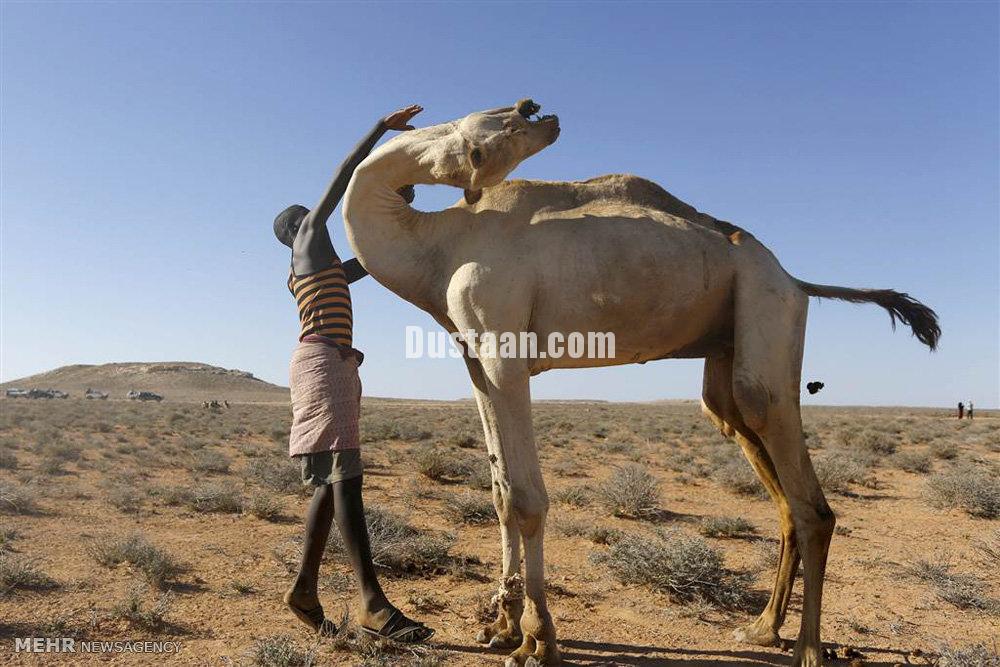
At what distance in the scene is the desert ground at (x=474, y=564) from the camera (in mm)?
3852

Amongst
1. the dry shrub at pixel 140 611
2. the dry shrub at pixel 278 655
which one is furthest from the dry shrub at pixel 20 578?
the dry shrub at pixel 278 655

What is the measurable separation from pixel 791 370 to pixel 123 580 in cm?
547

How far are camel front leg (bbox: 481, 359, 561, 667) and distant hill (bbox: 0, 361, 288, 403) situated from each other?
307 ft

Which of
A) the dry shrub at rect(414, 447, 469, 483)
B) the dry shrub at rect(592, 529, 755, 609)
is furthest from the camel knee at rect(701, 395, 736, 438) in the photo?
the dry shrub at rect(414, 447, 469, 483)

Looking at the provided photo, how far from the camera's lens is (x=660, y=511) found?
8.63m

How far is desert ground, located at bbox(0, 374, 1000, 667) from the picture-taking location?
385 cm

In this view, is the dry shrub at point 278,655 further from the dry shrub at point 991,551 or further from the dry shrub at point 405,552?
the dry shrub at point 991,551

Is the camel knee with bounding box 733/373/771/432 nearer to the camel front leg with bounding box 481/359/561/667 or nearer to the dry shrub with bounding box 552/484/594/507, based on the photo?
the camel front leg with bounding box 481/359/561/667

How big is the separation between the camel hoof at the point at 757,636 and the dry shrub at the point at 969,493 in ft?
22.8

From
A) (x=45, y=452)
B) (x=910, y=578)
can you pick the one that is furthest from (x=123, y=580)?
(x=45, y=452)

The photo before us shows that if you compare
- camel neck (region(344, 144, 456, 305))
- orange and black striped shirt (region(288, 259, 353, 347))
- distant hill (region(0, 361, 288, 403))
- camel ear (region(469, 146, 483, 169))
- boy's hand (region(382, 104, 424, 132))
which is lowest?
distant hill (region(0, 361, 288, 403))

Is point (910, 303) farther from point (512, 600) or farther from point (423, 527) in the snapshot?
point (423, 527)

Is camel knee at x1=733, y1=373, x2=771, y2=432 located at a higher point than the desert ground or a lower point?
higher

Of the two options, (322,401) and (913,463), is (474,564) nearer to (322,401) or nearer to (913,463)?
(322,401)
